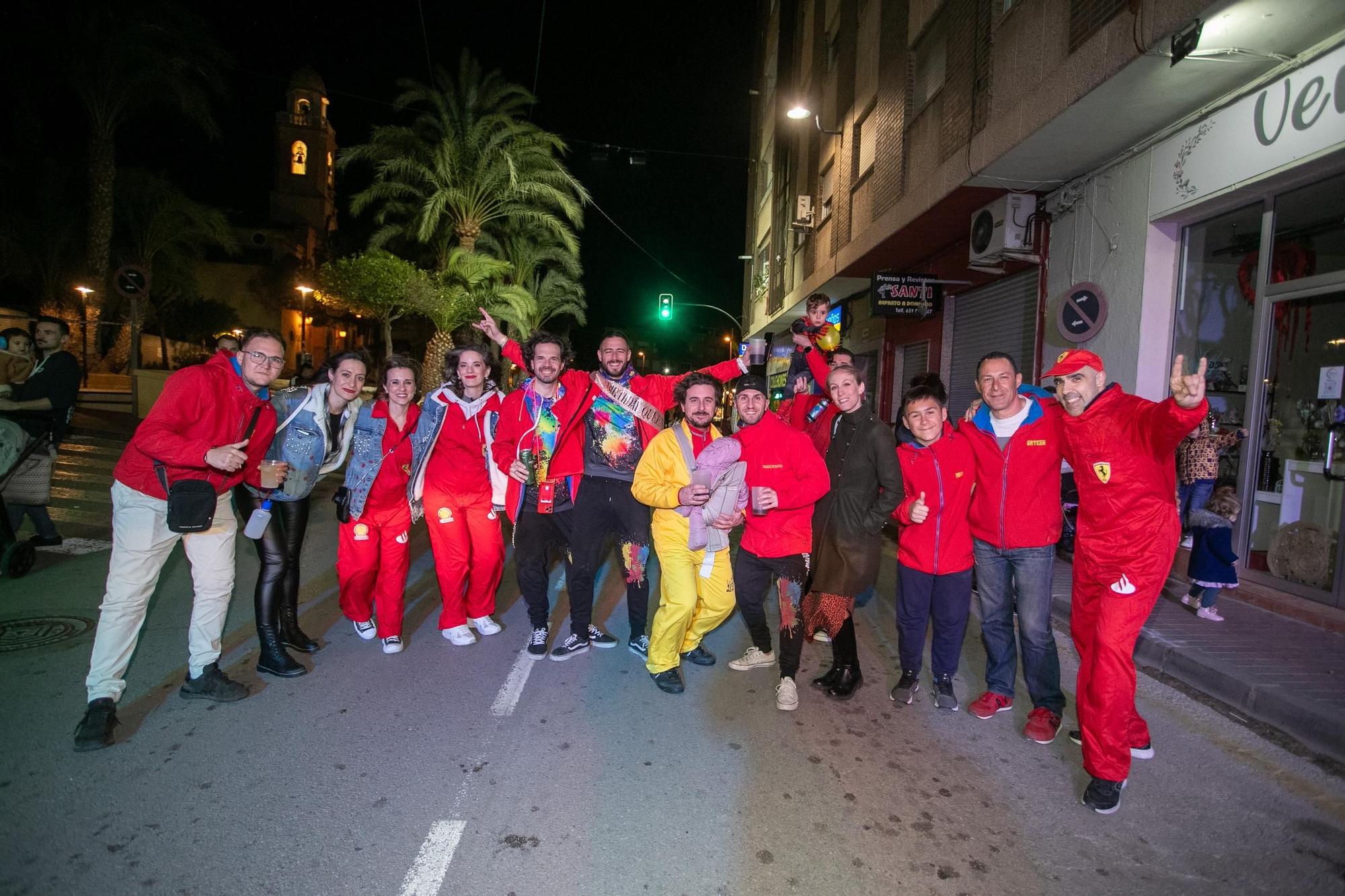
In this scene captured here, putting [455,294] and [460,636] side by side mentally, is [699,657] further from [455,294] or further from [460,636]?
[455,294]

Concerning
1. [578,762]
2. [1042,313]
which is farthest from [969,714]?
[1042,313]

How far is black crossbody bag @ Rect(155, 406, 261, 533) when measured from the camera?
3.48m

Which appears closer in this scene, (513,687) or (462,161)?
(513,687)

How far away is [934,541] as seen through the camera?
4.02 meters

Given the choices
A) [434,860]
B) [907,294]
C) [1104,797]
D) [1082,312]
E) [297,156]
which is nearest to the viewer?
[434,860]

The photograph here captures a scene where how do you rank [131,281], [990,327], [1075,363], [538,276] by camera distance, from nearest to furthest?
[1075,363] < [990,327] < [131,281] < [538,276]

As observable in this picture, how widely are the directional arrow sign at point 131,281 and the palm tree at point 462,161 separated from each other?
7885mm

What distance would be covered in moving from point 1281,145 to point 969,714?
539 cm

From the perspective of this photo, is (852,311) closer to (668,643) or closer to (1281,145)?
(1281,145)

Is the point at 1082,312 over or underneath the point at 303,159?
underneath

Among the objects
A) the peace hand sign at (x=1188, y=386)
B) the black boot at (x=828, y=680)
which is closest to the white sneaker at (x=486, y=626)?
the black boot at (x=828, y=680)

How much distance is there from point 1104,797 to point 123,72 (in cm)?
2407

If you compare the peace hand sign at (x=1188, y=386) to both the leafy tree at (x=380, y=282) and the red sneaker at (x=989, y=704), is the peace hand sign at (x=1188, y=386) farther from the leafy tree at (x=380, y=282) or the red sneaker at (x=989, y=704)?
the leafy tree at (x=380, y=282)

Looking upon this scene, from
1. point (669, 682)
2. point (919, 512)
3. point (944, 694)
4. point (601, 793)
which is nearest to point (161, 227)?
point (669, 682)
